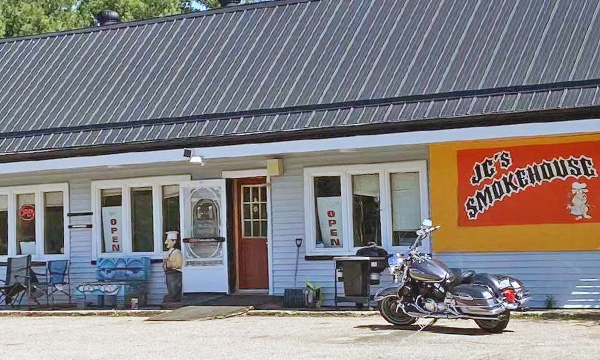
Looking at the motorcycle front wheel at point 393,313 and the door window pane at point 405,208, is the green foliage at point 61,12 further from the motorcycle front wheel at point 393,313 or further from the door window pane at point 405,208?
the motorcycle front wheel at point 393,313

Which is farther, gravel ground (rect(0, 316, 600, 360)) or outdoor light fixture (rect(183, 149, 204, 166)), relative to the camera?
outdoor light fixture (rect(183, 149, 204, 166))

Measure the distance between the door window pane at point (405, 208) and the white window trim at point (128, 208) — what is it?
142 inches

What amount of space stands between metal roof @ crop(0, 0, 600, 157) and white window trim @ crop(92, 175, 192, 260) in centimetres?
85

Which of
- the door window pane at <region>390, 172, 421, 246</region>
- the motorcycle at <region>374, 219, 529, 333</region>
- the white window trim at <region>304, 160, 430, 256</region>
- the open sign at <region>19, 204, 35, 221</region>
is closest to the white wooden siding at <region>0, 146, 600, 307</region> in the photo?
the white window trim at <region>304, 160, 430, 256</region>

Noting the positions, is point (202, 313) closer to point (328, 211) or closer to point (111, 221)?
point (328, 211)

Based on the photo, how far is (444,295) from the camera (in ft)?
39.7

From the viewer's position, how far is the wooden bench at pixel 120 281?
16.6m

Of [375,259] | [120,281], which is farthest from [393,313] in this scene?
[120,281]

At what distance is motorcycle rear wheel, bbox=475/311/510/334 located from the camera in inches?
461

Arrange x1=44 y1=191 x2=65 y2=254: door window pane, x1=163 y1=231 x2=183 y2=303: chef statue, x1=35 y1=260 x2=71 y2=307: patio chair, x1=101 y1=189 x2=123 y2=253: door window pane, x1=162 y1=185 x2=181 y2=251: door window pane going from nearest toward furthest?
x1=163 y1=231 x2=183 y2=303: chef statue → x1=162 y1=185 x2=181 y2=251: door window pane → x1=35 y1=260 x2=71 y2=307: patio chair → x1=101 y1=189 x2=123 y2=253: door window pane → x1=44 y1=191 x2=65 y2=254: door window pane

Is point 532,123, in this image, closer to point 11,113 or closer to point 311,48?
point 311,48

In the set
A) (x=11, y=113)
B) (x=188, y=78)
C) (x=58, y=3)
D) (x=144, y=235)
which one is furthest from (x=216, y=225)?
(x=58, y=3)

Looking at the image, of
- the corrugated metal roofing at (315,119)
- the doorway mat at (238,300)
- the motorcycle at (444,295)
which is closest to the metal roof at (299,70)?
the corrugated metal roofing at (315,119)

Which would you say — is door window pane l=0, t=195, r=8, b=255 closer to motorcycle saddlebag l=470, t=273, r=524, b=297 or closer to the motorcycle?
the motorcycle
